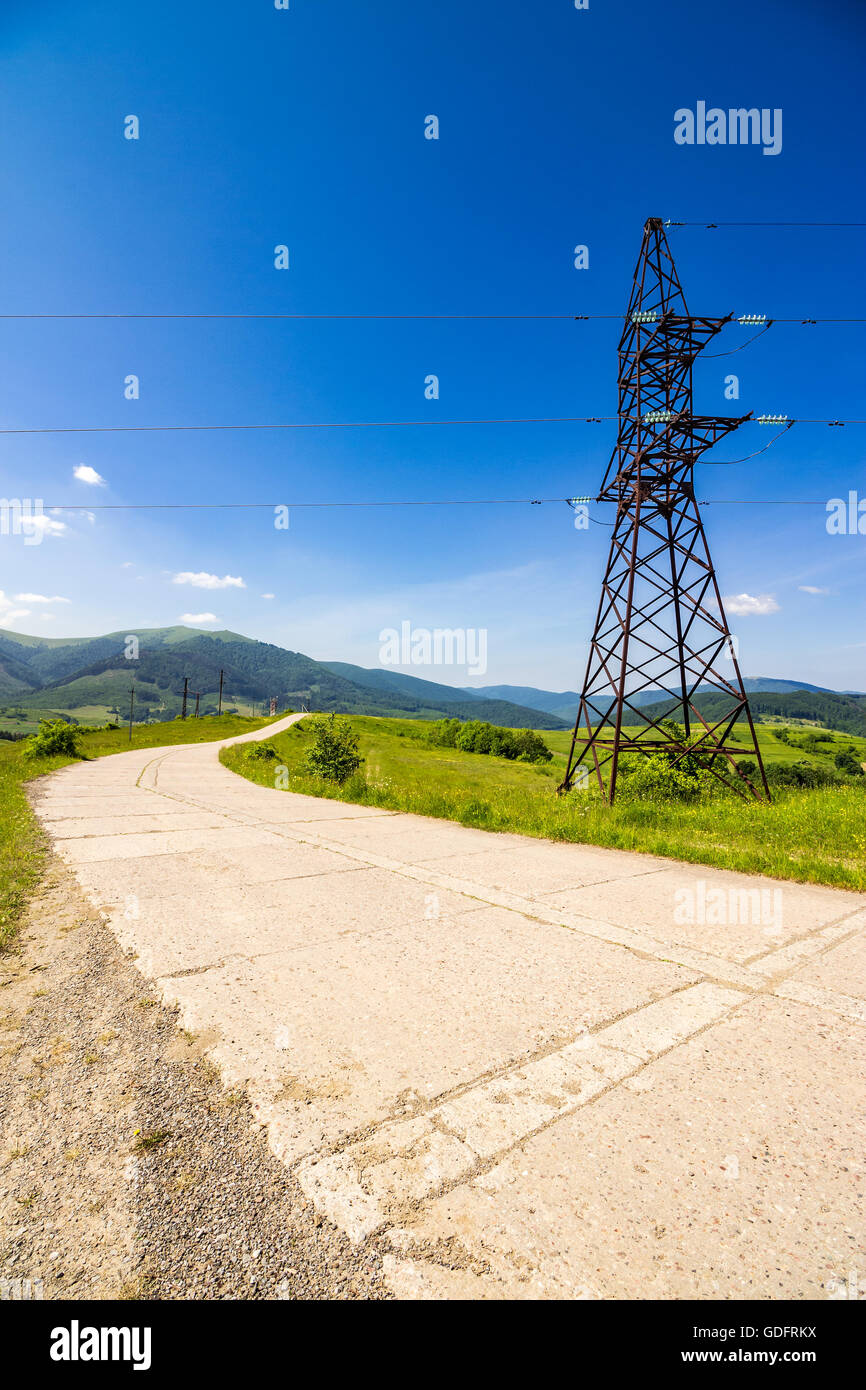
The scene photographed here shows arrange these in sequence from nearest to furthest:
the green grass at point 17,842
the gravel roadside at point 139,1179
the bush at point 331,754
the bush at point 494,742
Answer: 1. the gravel roadside at point 139,1179
2. the green grass at point 17,842
3. the bush at point 331,754
4. the bush at point 494,742

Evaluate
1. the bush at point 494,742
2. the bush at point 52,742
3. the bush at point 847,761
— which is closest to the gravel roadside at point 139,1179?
the bush at point 52,742

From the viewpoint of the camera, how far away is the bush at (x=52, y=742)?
2889 centimetres

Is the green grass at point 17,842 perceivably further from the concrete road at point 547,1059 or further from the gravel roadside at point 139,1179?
the gravel roadside at point 139,1179

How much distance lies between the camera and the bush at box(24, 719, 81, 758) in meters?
28.9

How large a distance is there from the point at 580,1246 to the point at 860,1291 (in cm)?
95

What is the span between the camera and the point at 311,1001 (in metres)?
3.90

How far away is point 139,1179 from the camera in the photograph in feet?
7.73

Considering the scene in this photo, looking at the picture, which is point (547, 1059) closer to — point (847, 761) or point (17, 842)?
point (17, 842)

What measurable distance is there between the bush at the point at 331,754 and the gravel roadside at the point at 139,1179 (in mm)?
Answer: 17589

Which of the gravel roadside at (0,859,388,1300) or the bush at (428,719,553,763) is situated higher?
the gravel roadside at (0,859,388,1300)

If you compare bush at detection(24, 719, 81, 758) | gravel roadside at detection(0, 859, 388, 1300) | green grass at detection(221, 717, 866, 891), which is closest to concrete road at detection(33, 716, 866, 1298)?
gravel roadside at detection(0, 859, 388, 1300)

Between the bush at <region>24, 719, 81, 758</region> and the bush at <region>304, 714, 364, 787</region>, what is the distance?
53.5 ft

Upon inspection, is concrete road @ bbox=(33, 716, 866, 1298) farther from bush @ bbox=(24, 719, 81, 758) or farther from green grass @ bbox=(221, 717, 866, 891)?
bush @ bbox=(24, 719, 81, 758)

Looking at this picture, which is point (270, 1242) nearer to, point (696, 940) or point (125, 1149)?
point (125, 1149)
